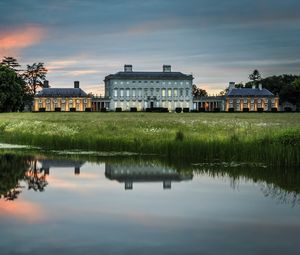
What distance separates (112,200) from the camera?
11.9m

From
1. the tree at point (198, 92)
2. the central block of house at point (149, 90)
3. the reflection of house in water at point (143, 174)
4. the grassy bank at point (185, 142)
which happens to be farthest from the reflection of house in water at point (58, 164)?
the tree at point (198, 92)

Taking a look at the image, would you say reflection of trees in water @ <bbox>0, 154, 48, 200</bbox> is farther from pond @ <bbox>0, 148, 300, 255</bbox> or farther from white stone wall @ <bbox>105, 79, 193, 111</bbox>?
white stone wall @ <bbox>105, 79, 193, 111</bbox>

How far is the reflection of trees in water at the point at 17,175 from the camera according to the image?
42.5 feet

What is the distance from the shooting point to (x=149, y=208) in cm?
1097

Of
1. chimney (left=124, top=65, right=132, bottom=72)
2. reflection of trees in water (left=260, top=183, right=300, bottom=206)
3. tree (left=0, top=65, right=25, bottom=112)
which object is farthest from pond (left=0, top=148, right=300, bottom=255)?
chimney (left=124, top=65, right=132, bottom=72)

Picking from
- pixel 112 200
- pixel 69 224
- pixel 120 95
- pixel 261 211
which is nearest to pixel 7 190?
pixel 112 200

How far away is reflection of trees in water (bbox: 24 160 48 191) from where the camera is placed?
13753mm

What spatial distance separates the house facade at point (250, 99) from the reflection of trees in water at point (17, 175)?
128 m

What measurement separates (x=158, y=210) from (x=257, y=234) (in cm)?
235

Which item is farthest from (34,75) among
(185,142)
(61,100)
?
(185,142)

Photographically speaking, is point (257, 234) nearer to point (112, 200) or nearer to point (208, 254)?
point (208, 254)

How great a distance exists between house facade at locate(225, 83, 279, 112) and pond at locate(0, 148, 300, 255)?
129m

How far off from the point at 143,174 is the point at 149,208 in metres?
4.83

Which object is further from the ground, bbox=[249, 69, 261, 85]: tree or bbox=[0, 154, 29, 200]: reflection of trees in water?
bbox=[249, 69, 261, 85]: tree
